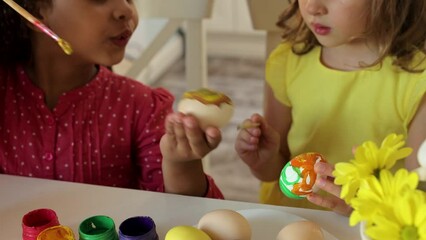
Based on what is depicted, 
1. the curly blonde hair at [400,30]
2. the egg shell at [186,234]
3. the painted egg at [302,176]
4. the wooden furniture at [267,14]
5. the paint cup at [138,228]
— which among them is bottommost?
the paint cup at [138,228]

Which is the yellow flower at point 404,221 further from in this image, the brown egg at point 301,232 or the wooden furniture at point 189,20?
the wooden furniture at point 189,20

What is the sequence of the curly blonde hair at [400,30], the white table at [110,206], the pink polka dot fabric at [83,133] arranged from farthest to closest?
the pink polka dot fabric at [83,133]
the curly blonde hair at [400,30]
the white table at [110,206]

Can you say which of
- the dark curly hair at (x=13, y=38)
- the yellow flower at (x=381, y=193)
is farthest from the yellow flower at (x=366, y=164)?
the dark curly hair at (x=13, y=38)

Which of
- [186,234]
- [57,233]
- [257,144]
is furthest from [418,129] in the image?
[57,233]

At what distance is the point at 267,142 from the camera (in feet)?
3.20

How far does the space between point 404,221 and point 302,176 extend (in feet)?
0.87

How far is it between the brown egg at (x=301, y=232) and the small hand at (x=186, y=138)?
Answer: 0.59 feet

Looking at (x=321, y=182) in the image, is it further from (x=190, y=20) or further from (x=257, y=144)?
(x=190, y=20)

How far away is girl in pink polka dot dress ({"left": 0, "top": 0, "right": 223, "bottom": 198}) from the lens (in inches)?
38.8

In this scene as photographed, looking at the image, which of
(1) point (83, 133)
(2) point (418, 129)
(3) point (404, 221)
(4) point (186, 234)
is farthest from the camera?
(1) point (83, 133)

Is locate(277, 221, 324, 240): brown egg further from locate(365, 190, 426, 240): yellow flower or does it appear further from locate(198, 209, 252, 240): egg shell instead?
locate(365, 190, 426, 240): yellow flower

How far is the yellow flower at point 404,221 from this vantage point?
431 millimetres

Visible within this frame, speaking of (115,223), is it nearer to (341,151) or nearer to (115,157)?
(115,157)

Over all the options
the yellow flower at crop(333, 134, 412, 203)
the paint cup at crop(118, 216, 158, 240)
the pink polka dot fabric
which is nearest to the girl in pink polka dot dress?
the pink polka dot fabric
